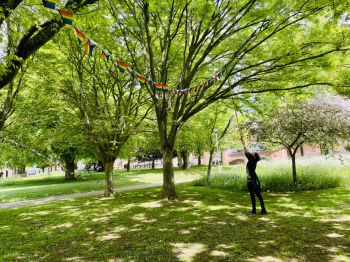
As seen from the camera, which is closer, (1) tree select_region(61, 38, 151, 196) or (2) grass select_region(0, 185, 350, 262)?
(2) grass select_region(0, 185, 350, 262)

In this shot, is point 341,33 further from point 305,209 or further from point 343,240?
point 343,240

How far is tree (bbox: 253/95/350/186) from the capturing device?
12539 millimetres

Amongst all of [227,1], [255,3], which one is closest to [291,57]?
[255,3]

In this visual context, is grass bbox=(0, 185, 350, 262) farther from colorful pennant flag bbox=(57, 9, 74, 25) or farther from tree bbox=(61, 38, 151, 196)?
colorful pennant flag bbox=(57, 9, 74, 25)

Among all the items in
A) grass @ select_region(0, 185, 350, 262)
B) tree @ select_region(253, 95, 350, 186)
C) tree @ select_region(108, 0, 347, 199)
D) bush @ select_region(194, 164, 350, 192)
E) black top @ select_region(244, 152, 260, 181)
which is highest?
tree @ select_region(108, 0, 347, 199)

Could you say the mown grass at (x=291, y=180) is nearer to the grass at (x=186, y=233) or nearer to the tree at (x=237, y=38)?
the grass at (x=186, y=233)

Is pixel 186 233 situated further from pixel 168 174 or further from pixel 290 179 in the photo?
pixel 290 179

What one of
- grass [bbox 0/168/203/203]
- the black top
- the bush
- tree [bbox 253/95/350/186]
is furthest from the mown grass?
grass [bbox 0/168/203/203]

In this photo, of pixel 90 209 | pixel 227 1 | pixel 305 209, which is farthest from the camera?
pixel 90 209

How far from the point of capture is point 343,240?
5758 millimetres

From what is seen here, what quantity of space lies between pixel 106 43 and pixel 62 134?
572cm

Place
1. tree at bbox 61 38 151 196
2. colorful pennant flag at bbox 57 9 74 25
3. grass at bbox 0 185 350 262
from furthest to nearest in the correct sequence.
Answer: tree at bbox 61 38 151 196 → grass at bbox 0 185 350 262 → colorful pennant flag at bbox 57 9 74 25

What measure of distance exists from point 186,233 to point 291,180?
31.4 ft

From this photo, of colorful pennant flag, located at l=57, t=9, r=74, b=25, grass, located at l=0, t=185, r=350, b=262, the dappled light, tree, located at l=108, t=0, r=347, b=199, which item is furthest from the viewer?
tree, located at l=108, t=0, r=347, b=199
